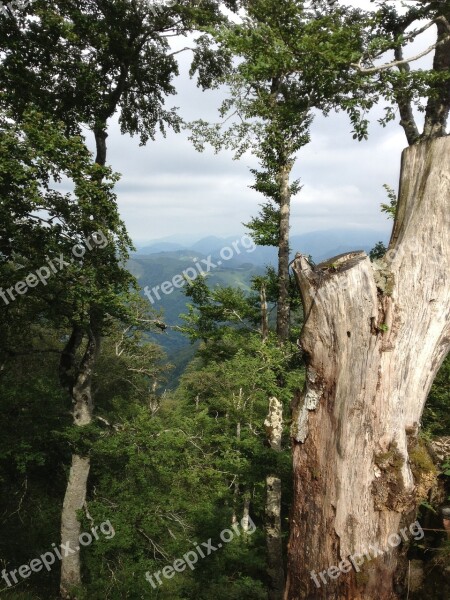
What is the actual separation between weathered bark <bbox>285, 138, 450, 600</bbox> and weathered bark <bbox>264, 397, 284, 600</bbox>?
686cm

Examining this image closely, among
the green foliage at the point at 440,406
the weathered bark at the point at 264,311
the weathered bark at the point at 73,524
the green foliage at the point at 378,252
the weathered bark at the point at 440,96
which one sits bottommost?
the weathered bark at the point at 73,524

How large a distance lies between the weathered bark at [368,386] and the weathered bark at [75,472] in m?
8.19

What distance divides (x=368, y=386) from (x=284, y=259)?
7619 mm

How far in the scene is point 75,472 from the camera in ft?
32.1

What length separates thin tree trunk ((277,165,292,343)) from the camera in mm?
9781

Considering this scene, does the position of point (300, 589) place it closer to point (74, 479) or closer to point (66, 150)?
point (66, 150)

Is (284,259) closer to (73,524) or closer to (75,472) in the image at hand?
(75,472)

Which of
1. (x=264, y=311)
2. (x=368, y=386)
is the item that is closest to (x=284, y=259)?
(x=264, y=311)

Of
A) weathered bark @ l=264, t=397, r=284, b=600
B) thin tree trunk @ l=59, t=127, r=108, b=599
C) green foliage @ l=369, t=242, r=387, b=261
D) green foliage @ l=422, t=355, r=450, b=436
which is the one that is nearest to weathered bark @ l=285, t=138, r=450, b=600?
green foliage @ l=369, t=242, r=387, b=261

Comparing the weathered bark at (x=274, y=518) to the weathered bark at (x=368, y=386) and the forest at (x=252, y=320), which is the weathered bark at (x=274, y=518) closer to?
the forest at (x=252, y=320)

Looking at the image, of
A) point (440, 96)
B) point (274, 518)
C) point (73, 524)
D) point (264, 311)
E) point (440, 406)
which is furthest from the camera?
point (440, 406)

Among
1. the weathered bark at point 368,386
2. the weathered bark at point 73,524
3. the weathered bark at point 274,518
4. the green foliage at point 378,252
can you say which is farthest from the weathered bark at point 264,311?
the weathered bark at point 368,386

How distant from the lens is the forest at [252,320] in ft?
8.42

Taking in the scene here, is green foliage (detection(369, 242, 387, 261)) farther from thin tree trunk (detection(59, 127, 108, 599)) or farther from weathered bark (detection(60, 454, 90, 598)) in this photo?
weathered bark (detection(60, 454, 90, 598))
